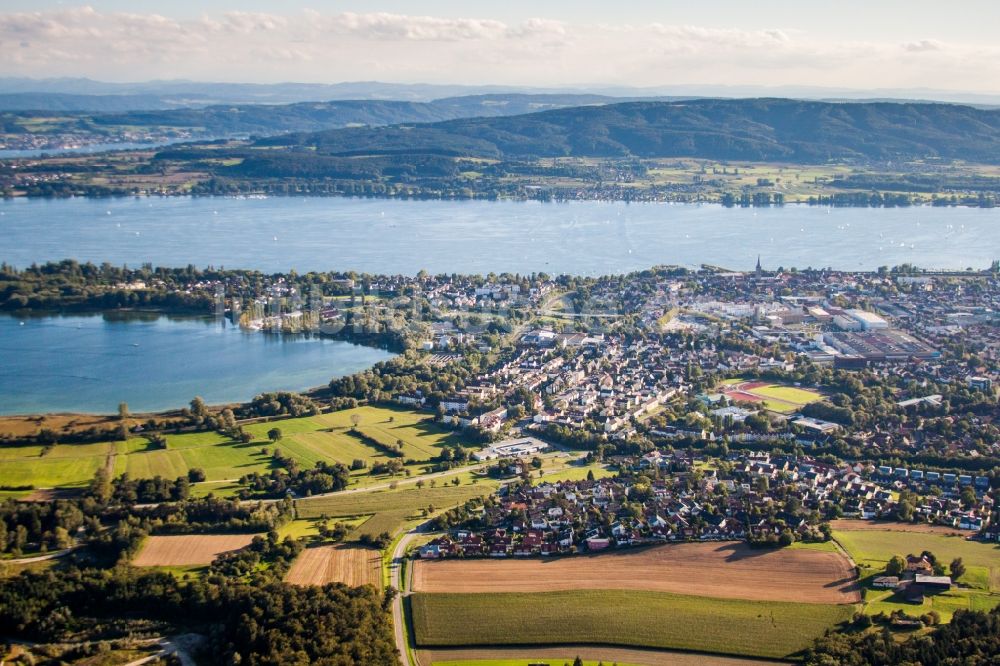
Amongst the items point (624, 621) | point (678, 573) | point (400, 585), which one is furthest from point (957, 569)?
point (400, 585)

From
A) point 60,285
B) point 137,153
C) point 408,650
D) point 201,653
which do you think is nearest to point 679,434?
point 408,650

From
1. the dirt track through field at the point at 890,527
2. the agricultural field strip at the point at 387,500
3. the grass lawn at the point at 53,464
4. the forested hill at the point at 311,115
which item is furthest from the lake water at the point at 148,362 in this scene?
the forested hill at the point at 311,115

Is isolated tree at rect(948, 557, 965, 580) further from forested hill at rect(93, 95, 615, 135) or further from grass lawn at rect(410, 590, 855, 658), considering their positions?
forested hill at rect(93, 95, 615, 135)

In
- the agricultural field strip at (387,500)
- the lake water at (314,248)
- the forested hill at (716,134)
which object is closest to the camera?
the agricultural field strip at (387,500)

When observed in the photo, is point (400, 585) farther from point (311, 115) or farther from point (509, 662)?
point (311, 115)

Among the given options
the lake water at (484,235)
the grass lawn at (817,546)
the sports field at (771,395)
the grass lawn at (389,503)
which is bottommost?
the grass lawn at (389,503)

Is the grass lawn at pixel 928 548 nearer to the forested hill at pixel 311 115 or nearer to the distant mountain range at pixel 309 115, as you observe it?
the forested hill at pixel 311 115
